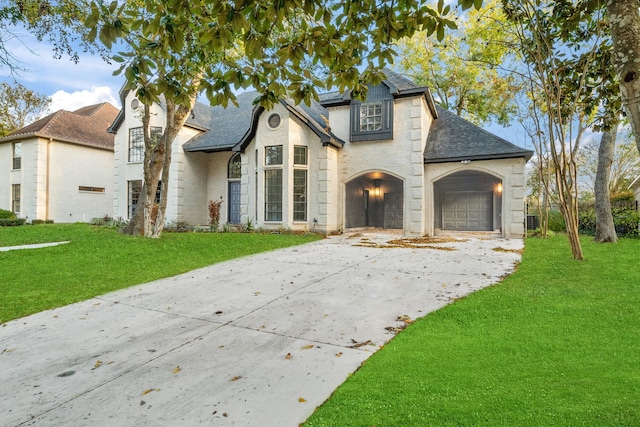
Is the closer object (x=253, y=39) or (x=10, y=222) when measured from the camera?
(x=253, y=39)

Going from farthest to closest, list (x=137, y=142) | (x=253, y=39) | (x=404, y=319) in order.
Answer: (x=137, y=142) → (x=404, y=319) → (x=253, y=39)

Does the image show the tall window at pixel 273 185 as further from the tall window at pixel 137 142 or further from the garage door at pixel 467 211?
the garage door at pixel 467 211

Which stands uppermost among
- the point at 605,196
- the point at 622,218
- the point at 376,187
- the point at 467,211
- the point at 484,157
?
the point at 484,157

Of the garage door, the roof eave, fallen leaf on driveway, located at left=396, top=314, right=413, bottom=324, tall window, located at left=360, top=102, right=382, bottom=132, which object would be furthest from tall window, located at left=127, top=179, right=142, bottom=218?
fallen leaf on driveway, located at left=396, top=314, right=413, bottom=324

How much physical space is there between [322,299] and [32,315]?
414 centimetres

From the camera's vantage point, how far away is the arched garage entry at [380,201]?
1911cm

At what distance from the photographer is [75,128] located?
22.5 m

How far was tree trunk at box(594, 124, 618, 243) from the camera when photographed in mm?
11797

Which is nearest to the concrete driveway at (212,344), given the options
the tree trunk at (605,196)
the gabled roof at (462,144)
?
the tree trunk at (605,196)

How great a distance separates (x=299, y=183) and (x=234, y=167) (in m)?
5.00

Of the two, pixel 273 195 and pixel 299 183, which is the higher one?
pixel 299 183

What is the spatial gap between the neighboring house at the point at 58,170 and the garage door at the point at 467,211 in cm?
2134

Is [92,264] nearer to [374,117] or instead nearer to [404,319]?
[404,319]

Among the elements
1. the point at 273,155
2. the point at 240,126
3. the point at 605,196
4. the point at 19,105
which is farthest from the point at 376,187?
the point at 19,105
